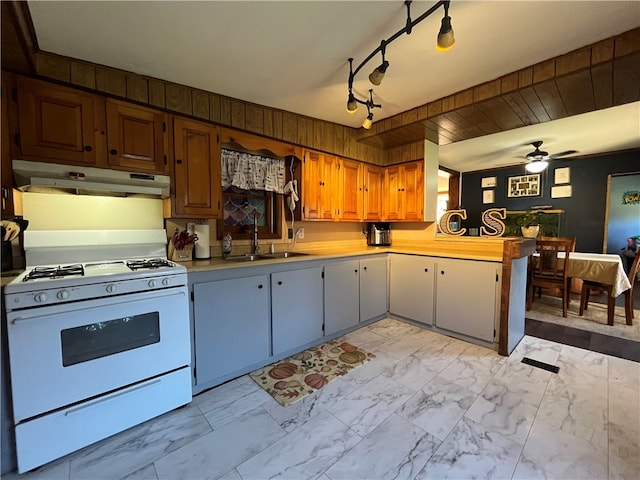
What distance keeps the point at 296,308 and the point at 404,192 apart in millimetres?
→ 2183

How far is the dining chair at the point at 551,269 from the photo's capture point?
355cm

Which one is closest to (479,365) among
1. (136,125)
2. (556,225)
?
(136,125)

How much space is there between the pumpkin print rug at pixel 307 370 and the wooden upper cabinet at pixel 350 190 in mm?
1566

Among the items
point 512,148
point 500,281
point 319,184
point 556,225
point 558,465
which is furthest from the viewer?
point 556,225

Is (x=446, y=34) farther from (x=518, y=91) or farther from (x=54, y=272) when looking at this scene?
(x=54, y=272)

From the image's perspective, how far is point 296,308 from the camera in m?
2.53

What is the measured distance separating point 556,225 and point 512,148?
2.13 m

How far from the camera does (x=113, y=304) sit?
156 cm

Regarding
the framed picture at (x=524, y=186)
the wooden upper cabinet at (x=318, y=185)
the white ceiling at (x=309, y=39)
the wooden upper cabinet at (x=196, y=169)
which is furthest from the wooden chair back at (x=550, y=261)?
the wooden upper cabinet at (x=196, y=169)

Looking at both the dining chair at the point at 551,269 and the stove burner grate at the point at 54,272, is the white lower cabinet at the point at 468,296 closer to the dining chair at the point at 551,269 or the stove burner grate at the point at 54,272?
the dining chair at the point at 551,269

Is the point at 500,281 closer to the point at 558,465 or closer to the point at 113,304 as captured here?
the point at 558,465

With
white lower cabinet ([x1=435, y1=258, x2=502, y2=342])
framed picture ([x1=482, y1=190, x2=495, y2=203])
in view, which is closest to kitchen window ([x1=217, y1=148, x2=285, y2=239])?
white lower cabinet ([x1=435, y1=258, x2=502, y2=342])

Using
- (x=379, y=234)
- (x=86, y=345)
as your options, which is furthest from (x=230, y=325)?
(x=379, y=234)

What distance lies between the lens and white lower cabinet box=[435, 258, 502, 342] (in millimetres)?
2613
